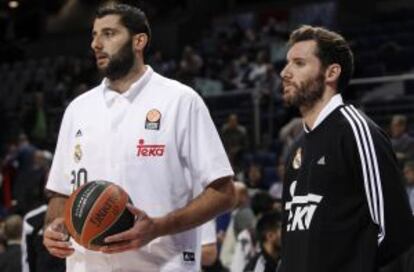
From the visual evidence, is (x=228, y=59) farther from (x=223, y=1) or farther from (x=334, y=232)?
(x=334, y=232)

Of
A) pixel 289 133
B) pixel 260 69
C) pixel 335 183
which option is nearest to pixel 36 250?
pixel 335 183

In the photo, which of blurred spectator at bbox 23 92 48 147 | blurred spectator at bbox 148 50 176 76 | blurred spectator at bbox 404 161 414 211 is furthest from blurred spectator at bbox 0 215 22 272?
blurred spectator at bbox 148 50 176 76

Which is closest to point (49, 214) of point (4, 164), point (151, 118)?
point (151, 118)

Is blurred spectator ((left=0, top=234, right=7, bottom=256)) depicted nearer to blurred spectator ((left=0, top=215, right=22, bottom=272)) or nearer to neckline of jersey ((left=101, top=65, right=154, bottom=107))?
blurred spectator ((left=0, top=215, right=22, bottom=272))

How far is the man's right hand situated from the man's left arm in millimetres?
288

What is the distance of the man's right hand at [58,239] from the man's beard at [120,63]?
69 centimetres

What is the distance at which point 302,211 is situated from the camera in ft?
13.5

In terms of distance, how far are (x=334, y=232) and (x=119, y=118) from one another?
3.54 ft

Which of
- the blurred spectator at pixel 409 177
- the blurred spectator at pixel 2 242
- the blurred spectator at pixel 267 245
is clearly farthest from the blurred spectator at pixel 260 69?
the blurred spectator at pixel 267 245

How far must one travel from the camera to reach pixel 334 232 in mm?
3982

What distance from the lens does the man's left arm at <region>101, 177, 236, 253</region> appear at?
3.83 metres

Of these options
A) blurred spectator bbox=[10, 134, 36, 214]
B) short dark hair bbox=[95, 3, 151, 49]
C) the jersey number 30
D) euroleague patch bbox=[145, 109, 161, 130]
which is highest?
short dark hair bbox=[95, 3, 151, 49]

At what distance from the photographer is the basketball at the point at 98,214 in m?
3.86

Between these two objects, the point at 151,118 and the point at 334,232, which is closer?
the point at 334,232
